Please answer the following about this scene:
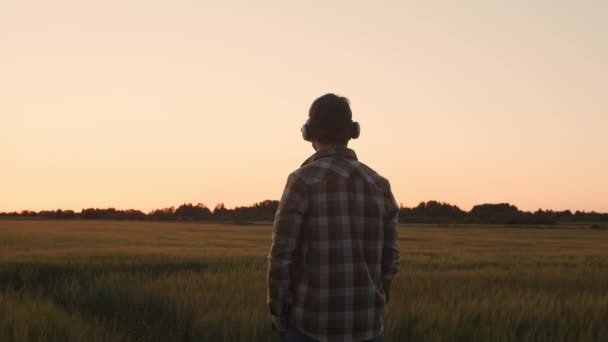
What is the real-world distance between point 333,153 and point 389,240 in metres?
0.64

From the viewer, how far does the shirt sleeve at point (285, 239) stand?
3240mm

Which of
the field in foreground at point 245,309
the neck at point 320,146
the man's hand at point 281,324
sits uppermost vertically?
the neck at point 320,146

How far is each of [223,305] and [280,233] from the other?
4318 millimetres

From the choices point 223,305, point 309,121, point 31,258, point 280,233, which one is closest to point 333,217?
point 280,233

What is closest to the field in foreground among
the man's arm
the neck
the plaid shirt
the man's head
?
the man's arm

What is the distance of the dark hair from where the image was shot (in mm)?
A: 3438

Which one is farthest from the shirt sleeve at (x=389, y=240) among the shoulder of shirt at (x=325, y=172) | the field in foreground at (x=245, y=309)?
the field in foreground at (x=245, y=309)

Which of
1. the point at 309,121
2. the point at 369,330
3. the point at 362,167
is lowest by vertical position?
the point at 369,330

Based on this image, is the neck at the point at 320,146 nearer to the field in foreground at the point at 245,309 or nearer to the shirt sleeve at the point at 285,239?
the shirt sleeve at the point at 285,239

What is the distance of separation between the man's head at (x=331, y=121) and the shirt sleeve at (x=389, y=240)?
1.38ft

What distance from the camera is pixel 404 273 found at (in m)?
13.0

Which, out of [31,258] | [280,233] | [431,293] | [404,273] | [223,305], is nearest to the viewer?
[280,233]

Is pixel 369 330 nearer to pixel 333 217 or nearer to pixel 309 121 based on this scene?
pixel 333 217

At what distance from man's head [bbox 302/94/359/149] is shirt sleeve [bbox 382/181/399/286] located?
419 millimetres
